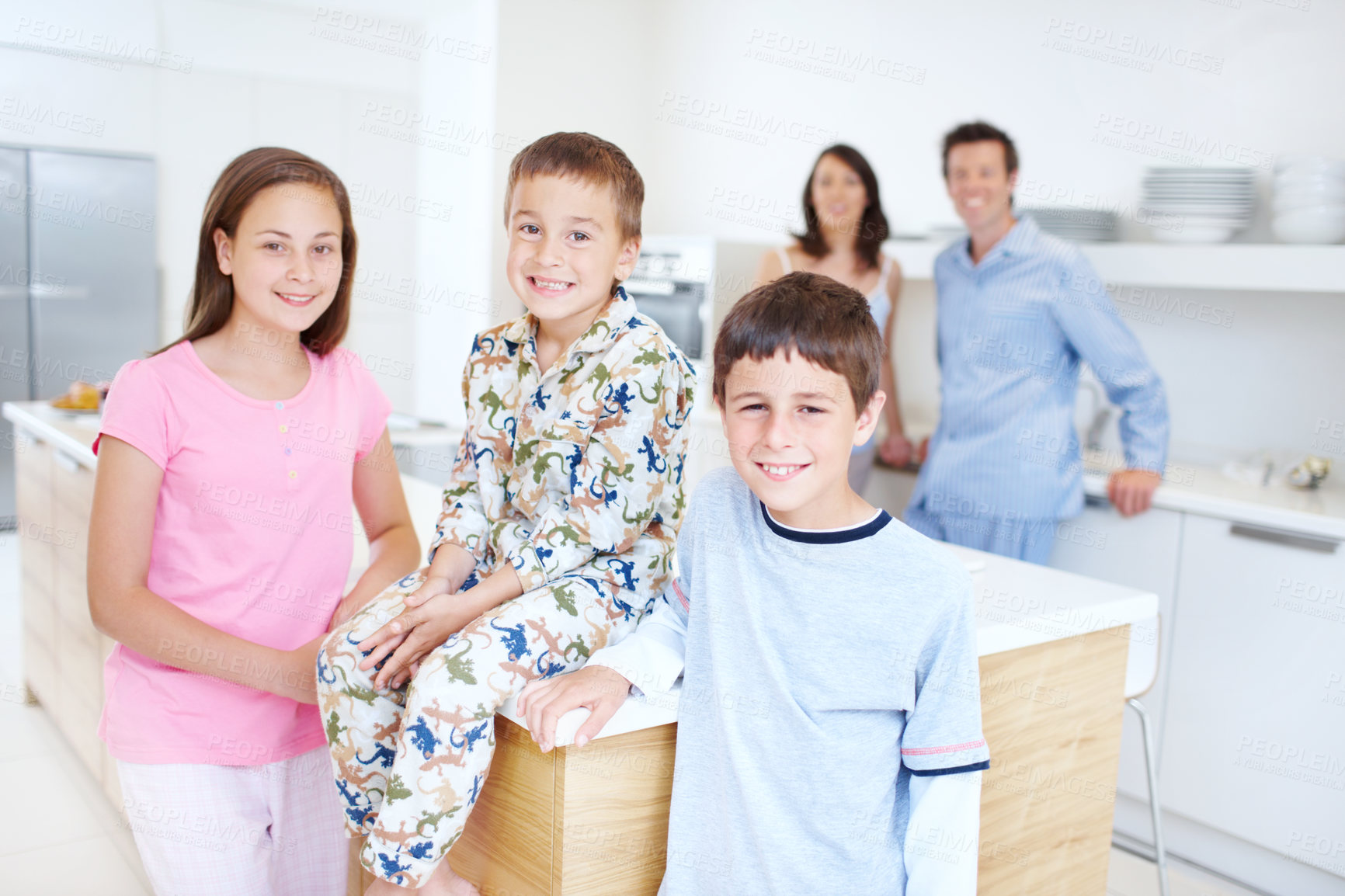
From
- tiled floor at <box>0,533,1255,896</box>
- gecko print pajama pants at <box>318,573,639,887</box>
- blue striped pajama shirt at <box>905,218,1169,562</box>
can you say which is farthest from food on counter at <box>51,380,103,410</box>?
blue striped pajama shirt at <box>905,218,1169,562</box>

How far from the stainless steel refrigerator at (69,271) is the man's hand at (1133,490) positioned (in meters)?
4.28

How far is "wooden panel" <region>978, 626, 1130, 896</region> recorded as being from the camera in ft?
4.54

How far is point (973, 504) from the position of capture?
2629mm

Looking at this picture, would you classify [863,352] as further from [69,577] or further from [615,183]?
[69,577]

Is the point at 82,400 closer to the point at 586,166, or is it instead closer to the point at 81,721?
the point at 81,721

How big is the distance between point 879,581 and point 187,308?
946 mm

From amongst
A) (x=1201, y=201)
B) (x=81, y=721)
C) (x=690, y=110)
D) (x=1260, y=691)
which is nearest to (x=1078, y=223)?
(x=1201, y=201)

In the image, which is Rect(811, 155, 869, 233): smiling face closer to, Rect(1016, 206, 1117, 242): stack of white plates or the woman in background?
the woman in background

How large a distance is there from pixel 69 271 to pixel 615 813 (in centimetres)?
491

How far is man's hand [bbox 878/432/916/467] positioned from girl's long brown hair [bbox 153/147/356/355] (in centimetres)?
205

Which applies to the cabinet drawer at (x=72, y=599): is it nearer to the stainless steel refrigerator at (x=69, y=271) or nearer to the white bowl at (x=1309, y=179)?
the stainless steel refrigerator at (x=69, y=271)

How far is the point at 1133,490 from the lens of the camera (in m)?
2.49

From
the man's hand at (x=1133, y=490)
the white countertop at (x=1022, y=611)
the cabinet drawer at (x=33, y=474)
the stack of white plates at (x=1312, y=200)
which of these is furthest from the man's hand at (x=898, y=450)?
the cabinet drawer at (x=33, y=474)

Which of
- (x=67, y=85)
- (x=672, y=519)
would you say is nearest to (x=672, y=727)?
(x=672, y=519)
